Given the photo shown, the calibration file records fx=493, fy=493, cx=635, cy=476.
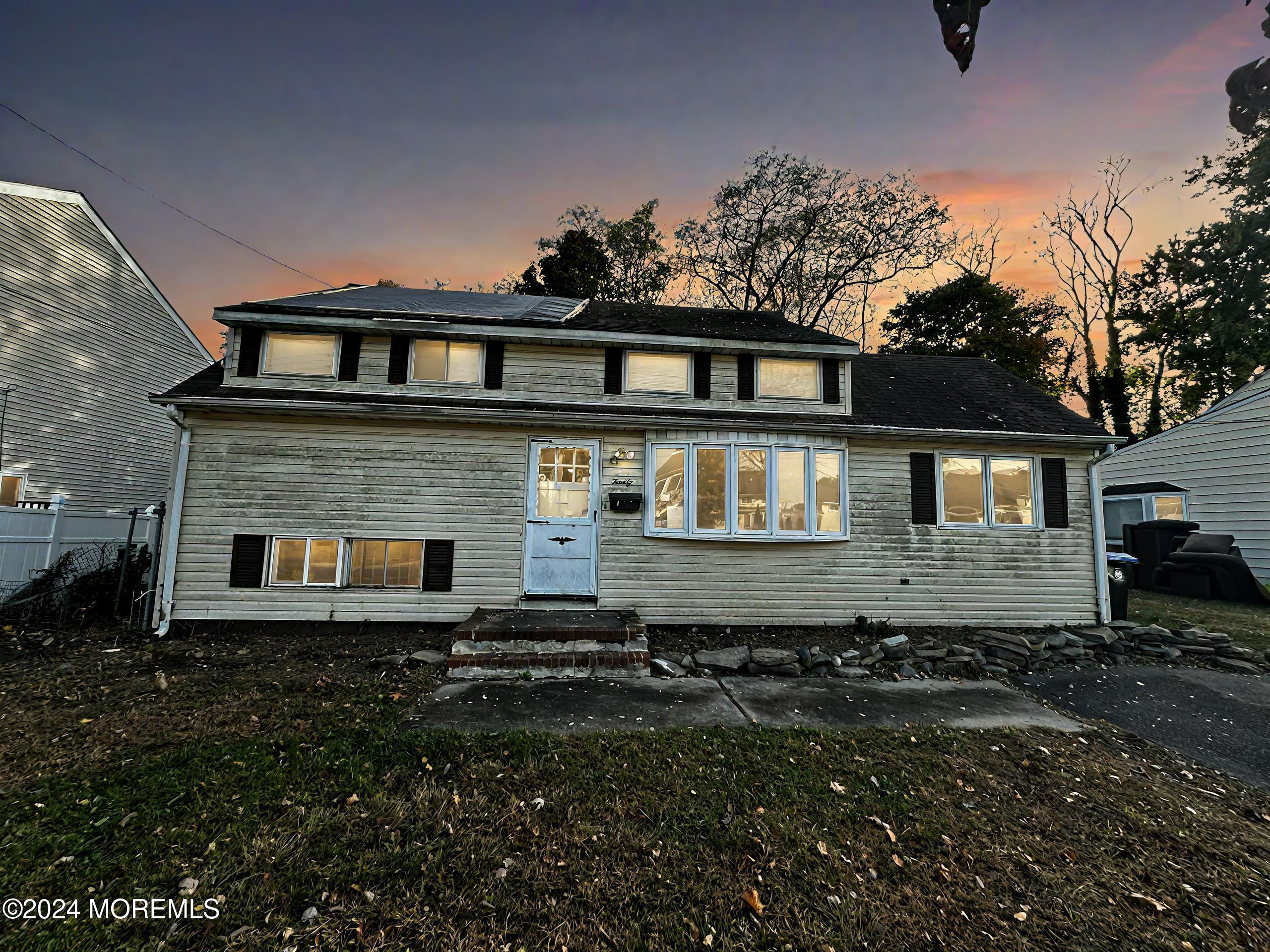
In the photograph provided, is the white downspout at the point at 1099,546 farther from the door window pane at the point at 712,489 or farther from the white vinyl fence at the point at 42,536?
the white vinyl fence at the point at 42,536

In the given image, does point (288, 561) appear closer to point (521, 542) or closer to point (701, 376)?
point (521, 542)

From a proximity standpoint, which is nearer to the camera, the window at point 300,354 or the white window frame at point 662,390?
the window at point 300,354

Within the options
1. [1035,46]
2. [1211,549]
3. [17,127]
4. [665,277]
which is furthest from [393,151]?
[1211,549]

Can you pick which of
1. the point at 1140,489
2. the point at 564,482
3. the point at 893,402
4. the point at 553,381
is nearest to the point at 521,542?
the point at 564,482

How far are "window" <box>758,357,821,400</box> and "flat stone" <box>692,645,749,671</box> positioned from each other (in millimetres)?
4129

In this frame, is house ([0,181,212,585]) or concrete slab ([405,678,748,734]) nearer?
concrete slab ([405,678,748,734])

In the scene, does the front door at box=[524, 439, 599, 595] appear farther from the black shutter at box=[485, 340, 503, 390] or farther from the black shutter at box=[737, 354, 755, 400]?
the black shutter at box=[737, 354, 755, 400]

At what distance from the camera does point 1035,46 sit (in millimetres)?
2154

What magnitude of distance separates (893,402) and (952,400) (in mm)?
1225

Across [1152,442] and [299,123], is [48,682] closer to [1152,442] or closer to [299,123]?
[299,123]

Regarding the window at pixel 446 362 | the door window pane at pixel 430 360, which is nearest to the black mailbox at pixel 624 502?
the window at pixel 446 362

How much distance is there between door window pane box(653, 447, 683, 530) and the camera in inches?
290

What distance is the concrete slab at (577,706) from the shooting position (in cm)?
417

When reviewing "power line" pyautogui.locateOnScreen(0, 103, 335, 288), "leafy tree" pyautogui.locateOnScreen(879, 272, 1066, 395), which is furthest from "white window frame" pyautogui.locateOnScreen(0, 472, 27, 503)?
"leafy tree" pyautogui.locateOnScreen(879, 272, 1066, 395)
